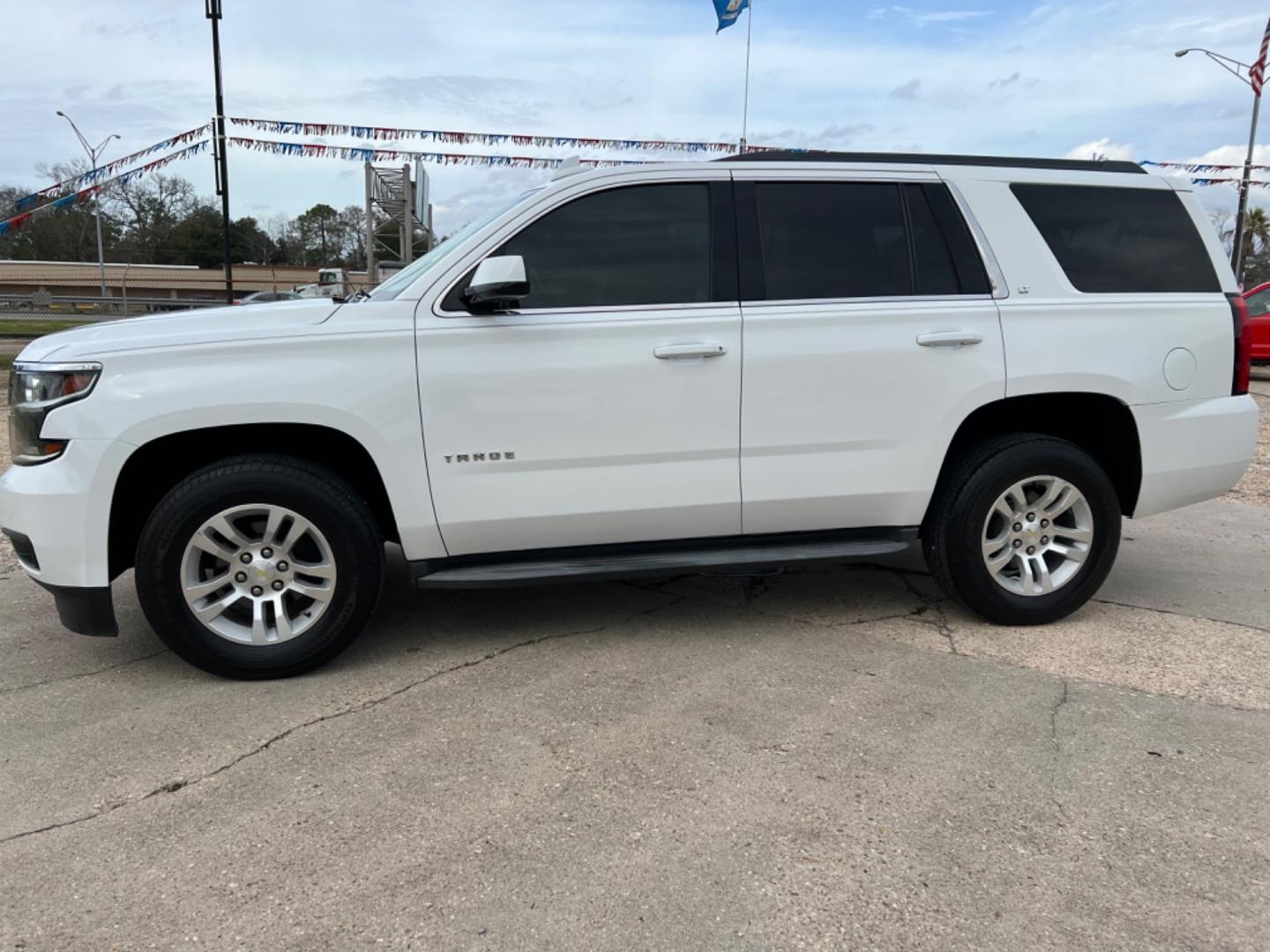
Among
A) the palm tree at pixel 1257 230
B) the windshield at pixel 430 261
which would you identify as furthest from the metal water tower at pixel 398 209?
the palm tree at pixel 1257 230

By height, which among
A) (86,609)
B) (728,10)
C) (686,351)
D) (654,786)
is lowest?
(654,786)

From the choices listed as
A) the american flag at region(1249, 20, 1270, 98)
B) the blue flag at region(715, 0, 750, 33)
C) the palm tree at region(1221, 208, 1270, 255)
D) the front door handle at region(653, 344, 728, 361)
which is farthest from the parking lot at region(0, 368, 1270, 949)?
the palm tree at region(1221, 208, 1270, 255)

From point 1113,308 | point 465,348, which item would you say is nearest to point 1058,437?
point 1113,308

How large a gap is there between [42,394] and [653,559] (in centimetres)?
235

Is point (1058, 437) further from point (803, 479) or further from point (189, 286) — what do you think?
point (189, 286)

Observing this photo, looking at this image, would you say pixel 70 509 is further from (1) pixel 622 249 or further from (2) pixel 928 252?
(2) pixel 928 252

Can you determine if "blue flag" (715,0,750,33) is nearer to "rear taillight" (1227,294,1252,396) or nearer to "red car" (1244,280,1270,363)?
"red car" (1244,280,1270,363)

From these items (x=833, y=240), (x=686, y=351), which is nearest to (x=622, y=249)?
(x=686, y=351)

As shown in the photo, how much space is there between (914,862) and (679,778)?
0.73 m

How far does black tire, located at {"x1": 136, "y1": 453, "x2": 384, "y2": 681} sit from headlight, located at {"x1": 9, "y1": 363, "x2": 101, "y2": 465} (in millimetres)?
450

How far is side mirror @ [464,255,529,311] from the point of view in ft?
10.8

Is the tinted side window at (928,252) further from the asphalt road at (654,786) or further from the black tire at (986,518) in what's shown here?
the asphalt road at (654,786)

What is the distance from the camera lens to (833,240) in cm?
387

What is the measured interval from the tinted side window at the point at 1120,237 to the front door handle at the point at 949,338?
0.59 m
